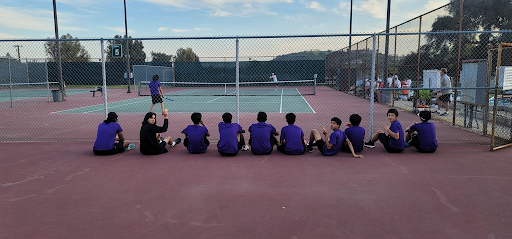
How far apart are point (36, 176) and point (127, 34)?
87.5 feet

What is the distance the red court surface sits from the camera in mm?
3701

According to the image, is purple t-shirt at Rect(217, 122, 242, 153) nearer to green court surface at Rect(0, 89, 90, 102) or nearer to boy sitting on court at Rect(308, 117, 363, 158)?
boy sitting on court at Rect(308, 117, 363, 158)

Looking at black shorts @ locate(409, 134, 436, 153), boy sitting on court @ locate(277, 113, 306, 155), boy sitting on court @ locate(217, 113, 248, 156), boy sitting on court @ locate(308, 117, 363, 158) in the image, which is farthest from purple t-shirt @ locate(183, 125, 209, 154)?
black shorts @ locate(409, 134, 436, 153)

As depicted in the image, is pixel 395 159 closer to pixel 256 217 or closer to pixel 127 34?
pixel 256 217

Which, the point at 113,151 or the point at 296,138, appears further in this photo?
the point at 113,151

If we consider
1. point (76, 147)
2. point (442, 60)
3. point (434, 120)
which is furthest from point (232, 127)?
point (442, 60)

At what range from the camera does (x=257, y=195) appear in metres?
4.67

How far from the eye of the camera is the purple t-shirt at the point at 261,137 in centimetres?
671

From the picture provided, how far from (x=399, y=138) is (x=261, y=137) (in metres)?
2.65

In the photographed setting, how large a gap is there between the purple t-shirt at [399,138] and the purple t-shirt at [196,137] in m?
3.61

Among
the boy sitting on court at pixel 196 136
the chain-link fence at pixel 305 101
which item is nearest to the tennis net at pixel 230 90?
the chain-link fence at pixel 305 101

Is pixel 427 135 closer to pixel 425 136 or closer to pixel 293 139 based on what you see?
pixel 425 136

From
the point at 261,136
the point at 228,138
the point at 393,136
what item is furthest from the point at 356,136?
the point at 228,138

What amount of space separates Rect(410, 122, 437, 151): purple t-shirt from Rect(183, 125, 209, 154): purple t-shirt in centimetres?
415
